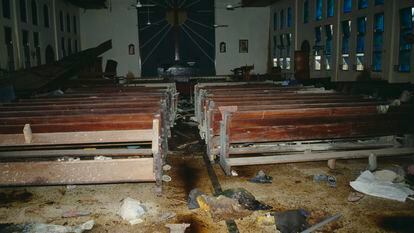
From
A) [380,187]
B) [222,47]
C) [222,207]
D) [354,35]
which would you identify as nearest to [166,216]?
[222,207]

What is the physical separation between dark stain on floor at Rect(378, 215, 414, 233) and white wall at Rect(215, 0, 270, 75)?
2166 cm

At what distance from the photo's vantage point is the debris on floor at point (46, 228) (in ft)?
10.0

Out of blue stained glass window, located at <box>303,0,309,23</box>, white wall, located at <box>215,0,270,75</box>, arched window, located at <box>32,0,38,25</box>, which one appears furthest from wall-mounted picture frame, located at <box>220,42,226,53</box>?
arched window, located at <box>32,0,38,25</box>

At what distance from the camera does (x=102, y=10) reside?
2392 cm

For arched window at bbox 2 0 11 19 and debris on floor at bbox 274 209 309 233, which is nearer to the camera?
debris on floor at bbox 274 209 309 233

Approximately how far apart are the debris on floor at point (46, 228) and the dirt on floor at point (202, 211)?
0.32ft

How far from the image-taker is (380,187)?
12.9ft

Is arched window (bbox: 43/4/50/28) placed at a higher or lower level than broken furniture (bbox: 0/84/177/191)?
higher

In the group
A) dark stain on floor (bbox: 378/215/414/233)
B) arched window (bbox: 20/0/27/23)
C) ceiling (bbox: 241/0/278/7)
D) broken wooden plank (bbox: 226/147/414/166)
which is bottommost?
dark stain on floor (bbox: 378/215/414/233)

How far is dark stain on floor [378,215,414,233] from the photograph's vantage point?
306 cm

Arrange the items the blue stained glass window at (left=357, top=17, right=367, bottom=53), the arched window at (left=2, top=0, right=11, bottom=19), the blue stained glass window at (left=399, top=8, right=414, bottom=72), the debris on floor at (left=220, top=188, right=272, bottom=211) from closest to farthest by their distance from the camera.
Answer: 1. the debris on floor at (left=220, top=188, right=272, bottom=211)
2. the blue stained glass window at (left=399, top=8, right=414, bottom=72)
3. the blue stained glass window at (left=357, top=17, right=367, bottom=53)
4. the arched window at (left=2, top=0, right=11, bottom=19)

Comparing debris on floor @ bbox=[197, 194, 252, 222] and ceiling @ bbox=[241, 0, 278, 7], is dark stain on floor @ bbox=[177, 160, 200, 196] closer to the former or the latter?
debris on floor @ bbox=[197, 194, 252, 222]

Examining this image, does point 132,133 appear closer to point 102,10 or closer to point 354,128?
point 354,128

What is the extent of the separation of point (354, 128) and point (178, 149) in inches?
121
